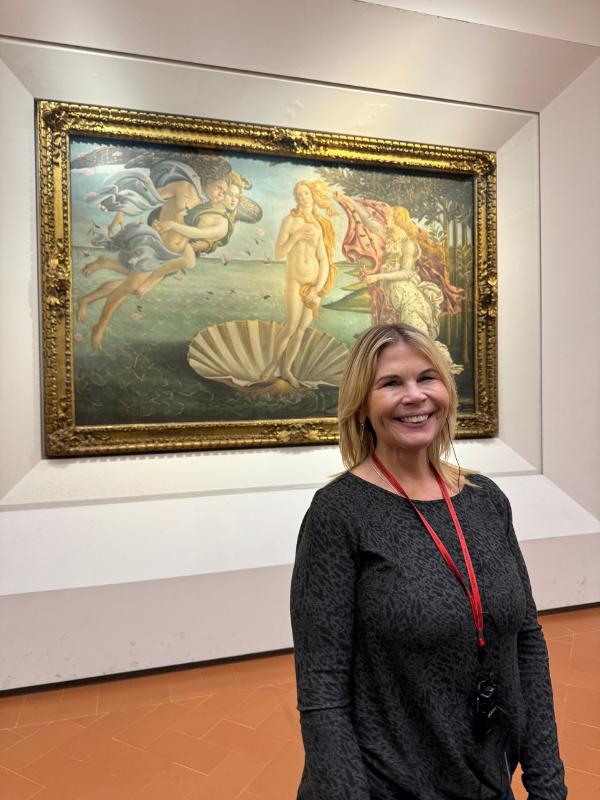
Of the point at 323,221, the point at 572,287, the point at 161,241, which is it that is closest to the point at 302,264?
the point at 323,221

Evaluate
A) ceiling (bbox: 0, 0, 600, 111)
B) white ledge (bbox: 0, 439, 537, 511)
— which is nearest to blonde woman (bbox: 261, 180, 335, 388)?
white ledge (bbox: 0, 439, 537, 511)

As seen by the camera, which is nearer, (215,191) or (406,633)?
(406,633)

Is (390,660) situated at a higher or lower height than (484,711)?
higher

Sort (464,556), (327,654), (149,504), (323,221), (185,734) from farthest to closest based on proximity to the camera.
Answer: (323,221)
(149,504)
(185,734)
(464,556)
(327,654)

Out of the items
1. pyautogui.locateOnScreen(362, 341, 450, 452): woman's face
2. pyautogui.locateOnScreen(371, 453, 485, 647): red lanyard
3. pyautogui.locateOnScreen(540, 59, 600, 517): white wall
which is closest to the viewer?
pyautogui.locateOnScreen(371, 453, 485, 647): red lanyard

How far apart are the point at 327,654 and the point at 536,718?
0.61m

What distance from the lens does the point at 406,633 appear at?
1.33 m

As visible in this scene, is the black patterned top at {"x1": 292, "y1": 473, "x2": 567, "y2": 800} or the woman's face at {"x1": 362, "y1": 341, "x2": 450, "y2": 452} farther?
the woman's face at {"x1": 362, "y1": 341, "x2": 450, "y2": 452}

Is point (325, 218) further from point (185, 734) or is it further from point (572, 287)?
point (185, 734)

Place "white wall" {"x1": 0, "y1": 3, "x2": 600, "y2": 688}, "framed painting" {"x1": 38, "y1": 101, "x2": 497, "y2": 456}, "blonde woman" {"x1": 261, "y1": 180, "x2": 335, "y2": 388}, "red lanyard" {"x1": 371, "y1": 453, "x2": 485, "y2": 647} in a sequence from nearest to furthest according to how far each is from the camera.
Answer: "red lanyard" {"x1": 371, "y1": 453, "x2": 485, "y2": 647} < "white wall" {"x1": 0, "y1": 3, "x2": 600, "y2": 688} < "framed painting" {"x1": 38, "y1": 101, "x2": 497, "y2": 456} < "blonde woman" {"x1": 261, "y1": 180, "x2": 335, "y2": 388}

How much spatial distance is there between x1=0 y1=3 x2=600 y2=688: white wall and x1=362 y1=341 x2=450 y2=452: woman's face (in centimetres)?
306

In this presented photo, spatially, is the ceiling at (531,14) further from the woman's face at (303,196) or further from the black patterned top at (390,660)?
the black patterned top at (390,660)

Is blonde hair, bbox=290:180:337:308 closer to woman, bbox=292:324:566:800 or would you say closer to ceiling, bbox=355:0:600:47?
ceiling, bbox=355:0:600:47

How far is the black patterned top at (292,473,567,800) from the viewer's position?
1299mm
